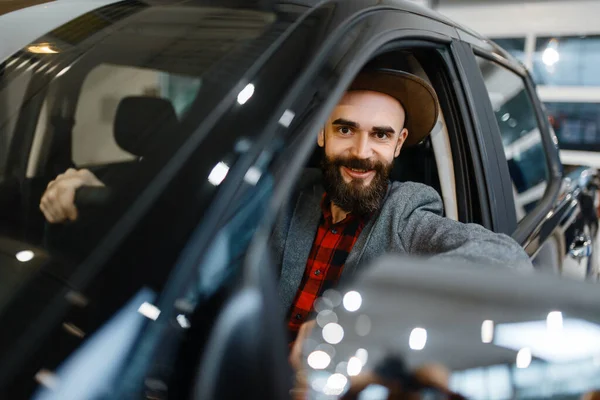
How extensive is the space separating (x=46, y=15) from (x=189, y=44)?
1.65ft

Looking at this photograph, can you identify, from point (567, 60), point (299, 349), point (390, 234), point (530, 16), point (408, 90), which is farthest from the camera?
point (567, 60)

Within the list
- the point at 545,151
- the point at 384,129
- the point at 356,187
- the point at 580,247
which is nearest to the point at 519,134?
the point at 545,151

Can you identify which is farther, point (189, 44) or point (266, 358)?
point (189, 44)

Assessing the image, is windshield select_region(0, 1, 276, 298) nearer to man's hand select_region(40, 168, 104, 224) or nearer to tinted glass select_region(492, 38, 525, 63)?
man's hand select_region(40, 168, 104, 224)

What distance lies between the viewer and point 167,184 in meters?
0.77

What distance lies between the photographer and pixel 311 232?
61.7 inches

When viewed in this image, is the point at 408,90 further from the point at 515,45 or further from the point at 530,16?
the point at 515,45

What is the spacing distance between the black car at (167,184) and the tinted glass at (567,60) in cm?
713

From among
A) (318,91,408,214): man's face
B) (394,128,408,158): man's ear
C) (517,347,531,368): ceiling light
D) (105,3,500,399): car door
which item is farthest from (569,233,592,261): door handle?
(517,347,531,368): ceiling light

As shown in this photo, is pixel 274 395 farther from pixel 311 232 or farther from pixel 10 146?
pixel 311 232

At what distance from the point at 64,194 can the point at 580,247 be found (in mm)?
2290

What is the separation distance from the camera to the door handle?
92.4 inches

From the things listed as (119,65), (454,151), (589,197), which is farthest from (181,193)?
(589,197)

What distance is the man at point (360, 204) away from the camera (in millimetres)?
1400
